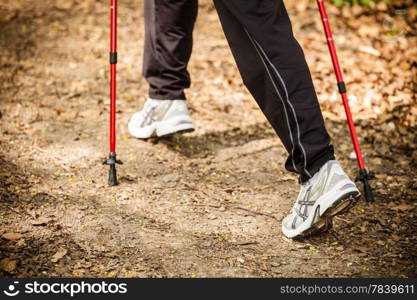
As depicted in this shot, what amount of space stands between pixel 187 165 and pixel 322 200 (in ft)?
4.04

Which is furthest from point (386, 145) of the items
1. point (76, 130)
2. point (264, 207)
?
point (76, 130)

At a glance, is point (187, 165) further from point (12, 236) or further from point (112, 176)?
point (12, 236)

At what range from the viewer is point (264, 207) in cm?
304

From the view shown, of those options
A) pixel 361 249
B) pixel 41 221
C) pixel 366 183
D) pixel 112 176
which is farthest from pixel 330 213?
pixel 41 221

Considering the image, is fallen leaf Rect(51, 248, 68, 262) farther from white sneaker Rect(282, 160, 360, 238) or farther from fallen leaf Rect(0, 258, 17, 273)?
white sneaker Rect(282, 160, 360, 238)

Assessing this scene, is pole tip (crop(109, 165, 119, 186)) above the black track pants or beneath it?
beneath

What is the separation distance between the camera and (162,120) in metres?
3.51

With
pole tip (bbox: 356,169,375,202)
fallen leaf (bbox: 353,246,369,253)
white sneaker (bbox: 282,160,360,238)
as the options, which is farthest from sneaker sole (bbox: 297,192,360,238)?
pole tip (bbox: 356,169,375,202)

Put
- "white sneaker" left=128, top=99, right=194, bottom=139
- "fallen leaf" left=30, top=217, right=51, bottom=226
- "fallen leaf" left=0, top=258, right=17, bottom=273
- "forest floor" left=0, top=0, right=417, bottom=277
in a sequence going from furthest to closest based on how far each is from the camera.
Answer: "white sneaker" left=128, top=99, right=194, bottom=139, "fallen leaf" left=30, top=217, right=51, bottom=226, "forest floor" left=0, top=0, right=417, bottom=277, "fallen leaf" left=0, top=258, right=17, bottom=273

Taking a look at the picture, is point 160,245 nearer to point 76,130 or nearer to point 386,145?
point 76,130

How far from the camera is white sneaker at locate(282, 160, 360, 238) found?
245cm

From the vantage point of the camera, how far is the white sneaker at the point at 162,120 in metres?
3.43

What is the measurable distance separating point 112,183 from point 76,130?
2.86 ft

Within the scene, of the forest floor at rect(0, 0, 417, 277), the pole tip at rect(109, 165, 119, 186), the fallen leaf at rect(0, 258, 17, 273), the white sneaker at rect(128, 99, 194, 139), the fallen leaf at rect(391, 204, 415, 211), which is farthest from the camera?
the white sneaker at rect(128, 99, 194, 139)
